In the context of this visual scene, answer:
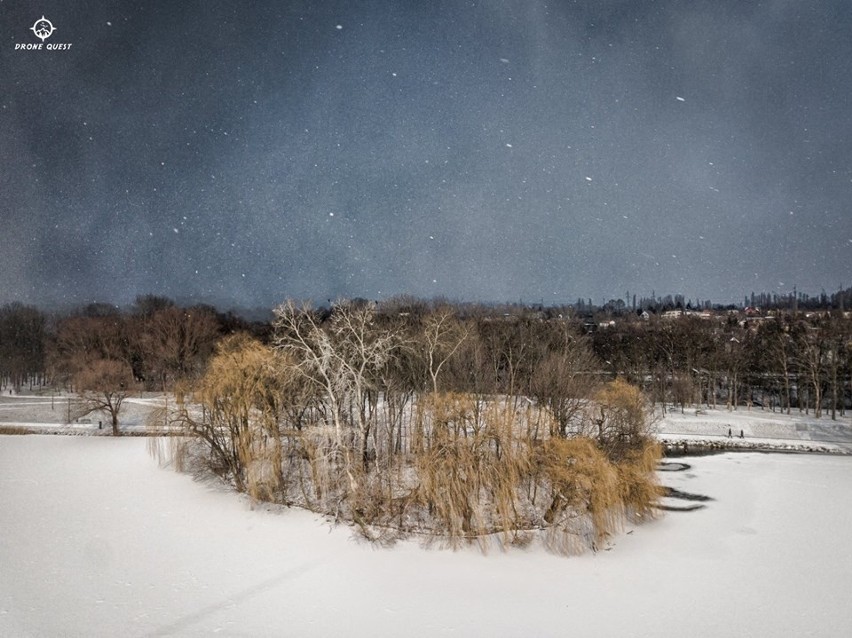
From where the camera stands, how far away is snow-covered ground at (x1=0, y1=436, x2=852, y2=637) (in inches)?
552

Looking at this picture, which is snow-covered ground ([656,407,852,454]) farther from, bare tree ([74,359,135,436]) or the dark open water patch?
bare tree ([74,359,135,436])

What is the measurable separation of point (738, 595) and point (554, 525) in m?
5.50

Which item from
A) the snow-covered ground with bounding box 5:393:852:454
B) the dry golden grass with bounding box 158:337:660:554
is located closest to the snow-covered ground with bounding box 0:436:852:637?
the dry golden grass with bounding box 158:337:660:554

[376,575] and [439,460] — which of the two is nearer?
[376,575]

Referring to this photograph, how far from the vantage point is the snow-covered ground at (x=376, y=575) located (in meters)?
14.0

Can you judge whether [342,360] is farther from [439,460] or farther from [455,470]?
[455,470]

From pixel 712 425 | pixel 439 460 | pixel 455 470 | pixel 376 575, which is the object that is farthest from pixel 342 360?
pixel 712 425

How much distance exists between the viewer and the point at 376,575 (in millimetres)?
16922

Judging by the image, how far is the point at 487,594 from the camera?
1563cm

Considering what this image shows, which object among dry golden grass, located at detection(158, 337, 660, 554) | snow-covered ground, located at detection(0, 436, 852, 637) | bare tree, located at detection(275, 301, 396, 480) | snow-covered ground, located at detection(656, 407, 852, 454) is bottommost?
snow-covered ground, located at detection(0, 436, 852, 637)

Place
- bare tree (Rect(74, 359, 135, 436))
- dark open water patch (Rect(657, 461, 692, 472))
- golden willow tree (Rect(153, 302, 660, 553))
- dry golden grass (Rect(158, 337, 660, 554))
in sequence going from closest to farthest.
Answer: dry golden grass (Rect(158, 337, 660, 554)), golden willow tree (Rect(153, 302, 660, 553)), dark open water patch (Rect(657, 461, 692, 472)), bare tree (Rect(74, 359, 135, 436))

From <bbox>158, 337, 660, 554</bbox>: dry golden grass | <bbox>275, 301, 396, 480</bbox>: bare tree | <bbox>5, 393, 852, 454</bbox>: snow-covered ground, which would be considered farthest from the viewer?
<bbox>5, 393, 852, 454</bbox>: snow-covered ground

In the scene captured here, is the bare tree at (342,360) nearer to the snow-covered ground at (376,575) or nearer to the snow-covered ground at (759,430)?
the snow-covered ground at (376,575)

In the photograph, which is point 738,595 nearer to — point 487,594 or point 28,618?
point 487,594
